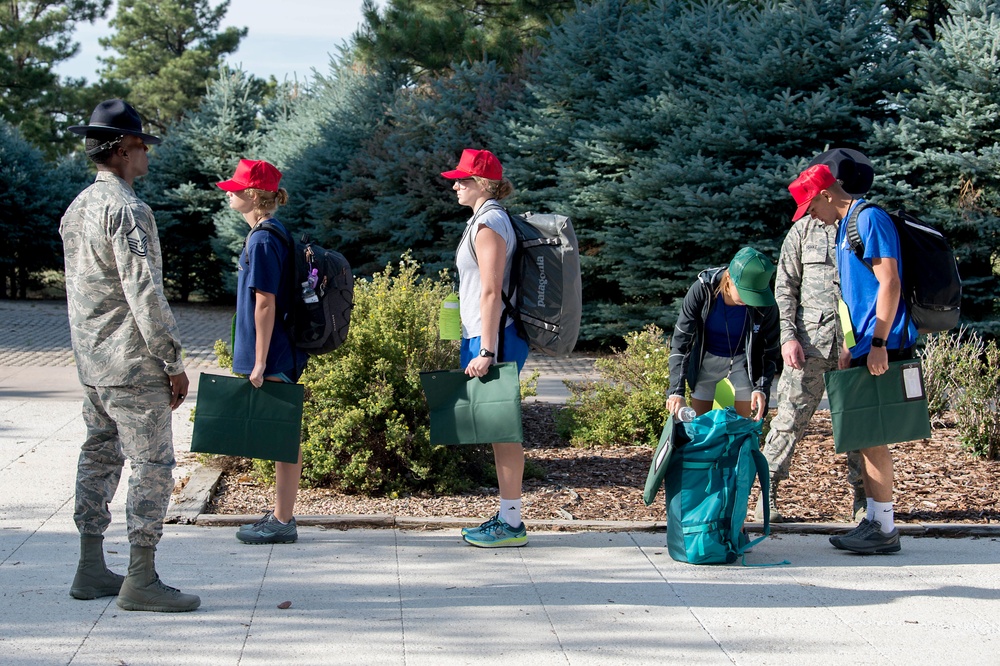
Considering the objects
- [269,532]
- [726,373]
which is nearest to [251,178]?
[269,532]

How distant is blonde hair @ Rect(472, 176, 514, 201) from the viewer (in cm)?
486

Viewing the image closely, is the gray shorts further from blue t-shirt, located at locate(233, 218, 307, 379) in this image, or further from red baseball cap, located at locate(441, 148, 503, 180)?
blue t-shirt, located at locate(233, 218, 307, 379)

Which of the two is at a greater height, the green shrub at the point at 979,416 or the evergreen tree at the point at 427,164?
the evergreen tree at the point at 427,164

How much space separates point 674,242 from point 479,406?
8.13 meters

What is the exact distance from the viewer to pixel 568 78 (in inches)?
562

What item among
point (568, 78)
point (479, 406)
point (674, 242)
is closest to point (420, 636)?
point (479, 406)

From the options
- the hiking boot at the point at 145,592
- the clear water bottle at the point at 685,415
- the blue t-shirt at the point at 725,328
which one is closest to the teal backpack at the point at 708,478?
the clear water bottle at the point at 685,415

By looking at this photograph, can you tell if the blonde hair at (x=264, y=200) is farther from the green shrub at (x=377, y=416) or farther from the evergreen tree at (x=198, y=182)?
the evergreen tree at (x=198, y=182)

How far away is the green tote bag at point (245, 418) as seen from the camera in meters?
4.61

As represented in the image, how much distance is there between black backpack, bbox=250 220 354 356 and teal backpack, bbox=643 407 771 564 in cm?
163

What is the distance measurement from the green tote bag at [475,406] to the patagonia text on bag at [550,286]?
0.24 m

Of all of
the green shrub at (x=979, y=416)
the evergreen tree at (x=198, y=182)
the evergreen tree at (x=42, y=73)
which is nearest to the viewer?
the green shrub at (x=979, y=416)

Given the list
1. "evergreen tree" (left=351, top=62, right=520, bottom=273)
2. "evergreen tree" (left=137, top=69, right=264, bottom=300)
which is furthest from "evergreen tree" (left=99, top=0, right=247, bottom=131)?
"evergreen tree" (left=351, top=62, right=520, bottom=273)

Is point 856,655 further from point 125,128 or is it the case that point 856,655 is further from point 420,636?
point 125,128
